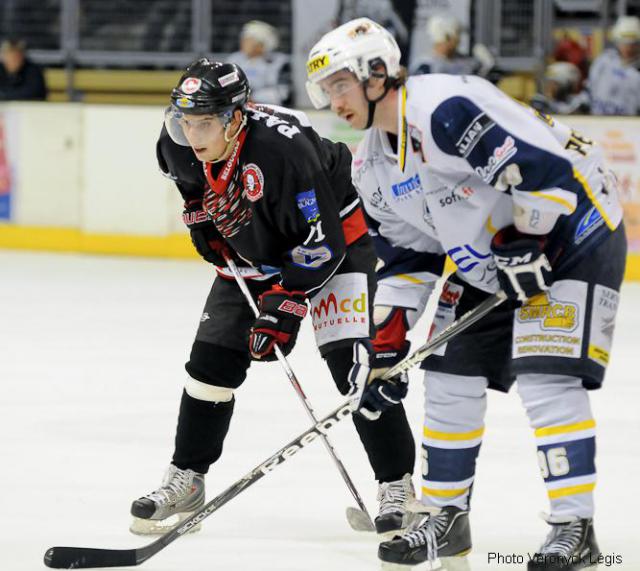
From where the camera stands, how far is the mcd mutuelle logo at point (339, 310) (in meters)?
3.39

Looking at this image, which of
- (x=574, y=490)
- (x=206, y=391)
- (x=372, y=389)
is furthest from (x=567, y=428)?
(x=206, y=391)

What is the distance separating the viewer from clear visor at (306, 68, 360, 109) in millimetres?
2961

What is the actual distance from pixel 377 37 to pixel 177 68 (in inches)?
293

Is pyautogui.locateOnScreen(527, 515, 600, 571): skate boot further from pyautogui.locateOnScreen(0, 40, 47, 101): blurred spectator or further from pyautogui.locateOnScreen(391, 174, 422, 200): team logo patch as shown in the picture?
pyautogui.locateOnScreen(0, 40, 47, 101): blurred spectator

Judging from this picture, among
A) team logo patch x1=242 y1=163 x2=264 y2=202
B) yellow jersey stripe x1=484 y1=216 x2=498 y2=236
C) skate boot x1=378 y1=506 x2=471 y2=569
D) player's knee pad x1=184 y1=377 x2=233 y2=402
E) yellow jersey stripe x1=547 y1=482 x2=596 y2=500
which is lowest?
skate boot x1=378 y1=506 x2=471 y2=569

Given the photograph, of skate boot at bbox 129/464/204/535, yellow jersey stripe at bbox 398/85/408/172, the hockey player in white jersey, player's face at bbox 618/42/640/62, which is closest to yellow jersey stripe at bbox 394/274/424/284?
the hockey player in white jersey

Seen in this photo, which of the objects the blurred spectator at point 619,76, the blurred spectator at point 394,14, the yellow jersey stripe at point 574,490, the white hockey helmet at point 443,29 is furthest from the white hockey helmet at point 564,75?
the yellow jersey stripe at point 574,490

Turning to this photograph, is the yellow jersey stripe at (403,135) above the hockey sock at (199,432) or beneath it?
above

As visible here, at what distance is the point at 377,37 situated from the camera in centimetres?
300

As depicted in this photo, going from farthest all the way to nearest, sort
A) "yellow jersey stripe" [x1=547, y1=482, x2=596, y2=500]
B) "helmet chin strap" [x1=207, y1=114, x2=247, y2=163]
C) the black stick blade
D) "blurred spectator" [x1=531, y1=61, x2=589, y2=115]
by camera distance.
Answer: "blurred spectator" [x1=531, y1=61, x2=589, y2=115] < "helmet chin strap" [x1=207, y1=114, x2=247, y2=163] < the black stick blade < "yellow jersey stripe" [x1=547, y1=482, x2=596, y2=500]

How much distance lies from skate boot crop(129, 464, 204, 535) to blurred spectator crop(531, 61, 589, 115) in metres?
5.22

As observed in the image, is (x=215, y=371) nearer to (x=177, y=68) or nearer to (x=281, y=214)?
(x=281, y=214)

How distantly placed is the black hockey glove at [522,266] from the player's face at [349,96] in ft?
1.26

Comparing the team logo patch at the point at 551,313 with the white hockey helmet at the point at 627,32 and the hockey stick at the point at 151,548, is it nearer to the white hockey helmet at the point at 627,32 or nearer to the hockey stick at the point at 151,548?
the hockey stick at the point at 151,548
